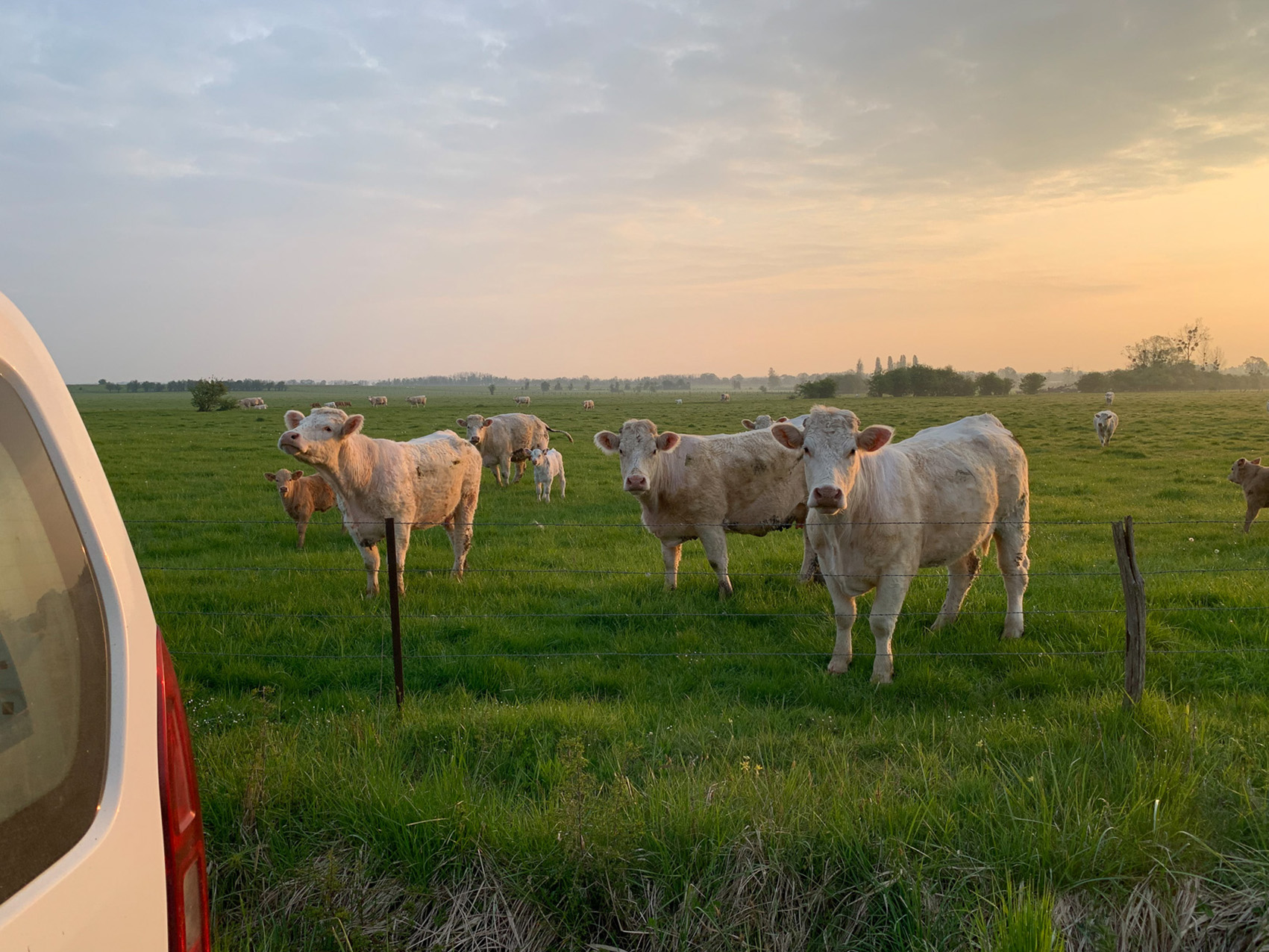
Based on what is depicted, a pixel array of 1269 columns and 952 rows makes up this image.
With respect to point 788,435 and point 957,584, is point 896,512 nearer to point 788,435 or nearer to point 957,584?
point 788,435

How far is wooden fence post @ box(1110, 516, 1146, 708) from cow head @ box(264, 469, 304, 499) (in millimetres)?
11284

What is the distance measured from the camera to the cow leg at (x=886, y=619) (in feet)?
20.4

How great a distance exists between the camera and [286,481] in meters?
13.3

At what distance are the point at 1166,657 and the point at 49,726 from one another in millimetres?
7342

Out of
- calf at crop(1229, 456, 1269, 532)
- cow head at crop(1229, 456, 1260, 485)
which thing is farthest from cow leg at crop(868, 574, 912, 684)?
cow head at crop(1229, 456, 1260, 485)

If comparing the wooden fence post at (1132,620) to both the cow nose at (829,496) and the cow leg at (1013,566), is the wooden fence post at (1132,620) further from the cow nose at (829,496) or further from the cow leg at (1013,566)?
the cow leg at (1013,566)

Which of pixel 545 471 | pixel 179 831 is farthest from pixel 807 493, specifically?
pixel 545 471

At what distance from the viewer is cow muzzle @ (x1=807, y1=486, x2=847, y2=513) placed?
5812mm

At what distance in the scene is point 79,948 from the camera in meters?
1.26

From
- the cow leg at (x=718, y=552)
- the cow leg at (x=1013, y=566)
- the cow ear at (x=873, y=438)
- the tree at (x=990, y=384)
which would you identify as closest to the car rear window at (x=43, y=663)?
the cow ear at (x=873, y=438)

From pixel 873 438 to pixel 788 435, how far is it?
2.22 ft

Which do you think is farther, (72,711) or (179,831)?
(179,831)

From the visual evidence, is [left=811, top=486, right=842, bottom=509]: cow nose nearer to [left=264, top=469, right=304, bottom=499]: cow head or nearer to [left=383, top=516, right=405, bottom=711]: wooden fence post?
[left=383, top=516, right=405, bottom=711]: wooden fence post

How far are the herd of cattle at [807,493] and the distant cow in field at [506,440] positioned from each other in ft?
20.9
